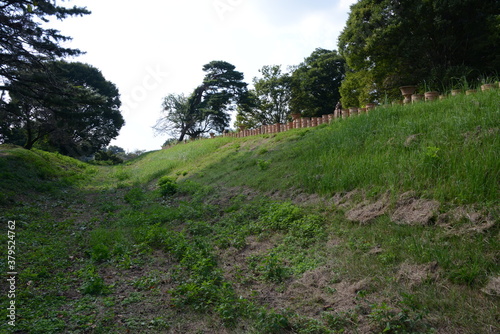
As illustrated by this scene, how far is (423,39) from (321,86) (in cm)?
1494

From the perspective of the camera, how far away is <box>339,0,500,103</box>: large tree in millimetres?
12312

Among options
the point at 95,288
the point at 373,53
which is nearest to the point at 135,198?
the point at 95,288

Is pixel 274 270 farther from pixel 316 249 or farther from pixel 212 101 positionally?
pixel 212 101

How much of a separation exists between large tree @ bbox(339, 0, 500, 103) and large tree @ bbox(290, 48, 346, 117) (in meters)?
12.6

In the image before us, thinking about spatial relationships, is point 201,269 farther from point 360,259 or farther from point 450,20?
point 450,20

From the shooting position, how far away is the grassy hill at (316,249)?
2834mm

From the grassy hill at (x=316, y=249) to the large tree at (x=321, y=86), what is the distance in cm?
2084

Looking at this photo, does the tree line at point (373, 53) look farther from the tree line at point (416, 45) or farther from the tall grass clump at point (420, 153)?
the tall grass clump at point (420, 153)

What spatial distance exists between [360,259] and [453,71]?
11669 millimetres

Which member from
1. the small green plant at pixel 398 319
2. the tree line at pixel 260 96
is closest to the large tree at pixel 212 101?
the tree line at pixel 260 96

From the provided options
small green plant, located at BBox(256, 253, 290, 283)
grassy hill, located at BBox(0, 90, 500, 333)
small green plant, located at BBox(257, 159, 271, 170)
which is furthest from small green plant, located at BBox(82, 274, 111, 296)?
small green plant, located at BBox(257, 159, 271, 170)

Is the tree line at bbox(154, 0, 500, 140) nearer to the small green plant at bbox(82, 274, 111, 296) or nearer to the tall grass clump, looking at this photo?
the tall grass clump

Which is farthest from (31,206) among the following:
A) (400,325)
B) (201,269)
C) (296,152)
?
(400,325)

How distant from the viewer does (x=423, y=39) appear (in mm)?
13188
